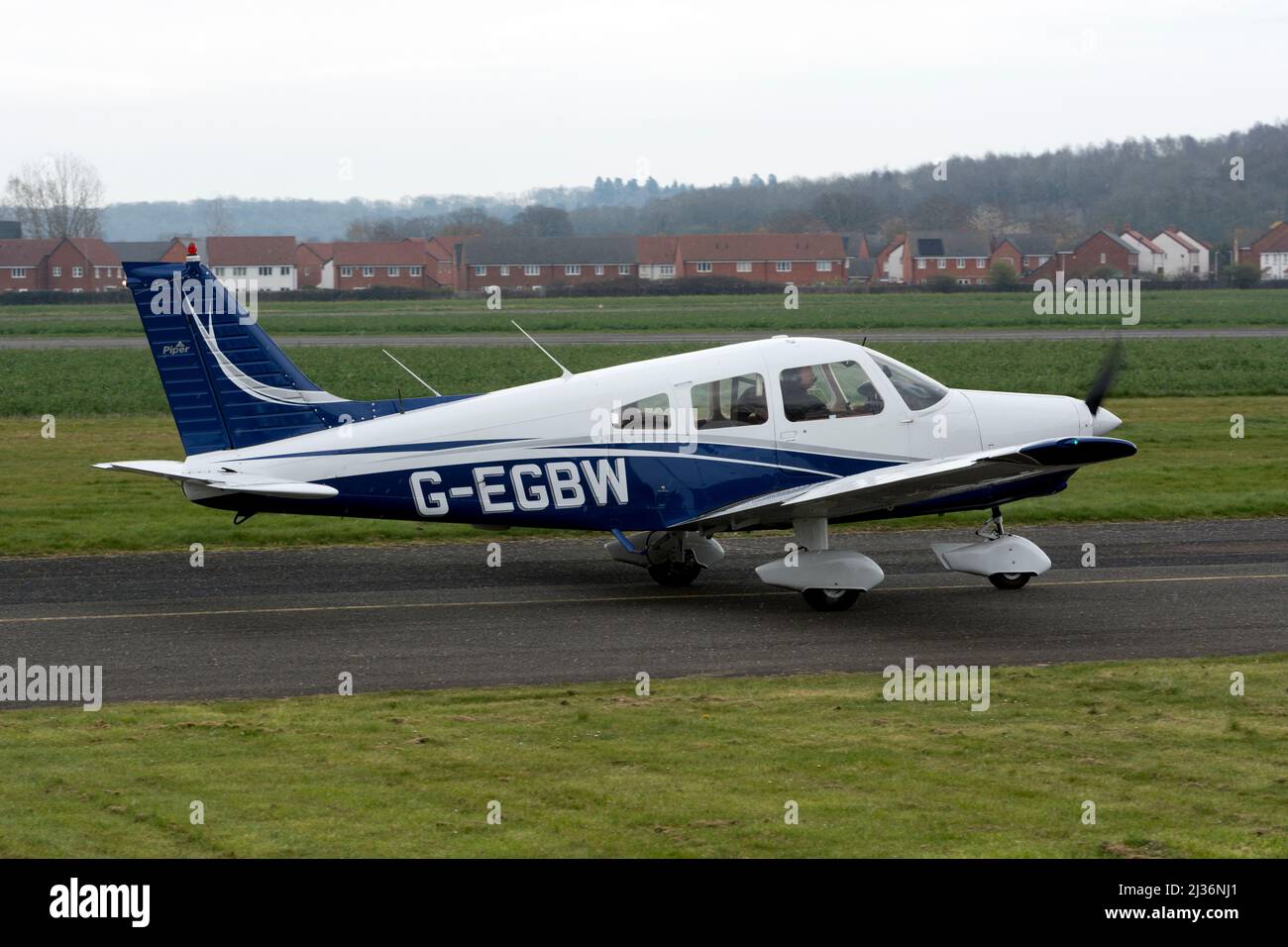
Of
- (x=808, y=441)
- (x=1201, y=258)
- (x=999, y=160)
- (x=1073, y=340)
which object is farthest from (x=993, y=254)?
(x=808, y=441)

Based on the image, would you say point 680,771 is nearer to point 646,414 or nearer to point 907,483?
point 907,483

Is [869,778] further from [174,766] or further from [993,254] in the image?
[993,254]

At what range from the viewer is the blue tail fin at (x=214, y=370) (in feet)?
49.6

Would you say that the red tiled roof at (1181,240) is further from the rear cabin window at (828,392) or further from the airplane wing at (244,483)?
the airplane wing at (244,483)

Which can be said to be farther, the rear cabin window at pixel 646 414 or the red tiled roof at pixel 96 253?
the red tiled roof at pixel 96 253

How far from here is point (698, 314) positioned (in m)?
77.4

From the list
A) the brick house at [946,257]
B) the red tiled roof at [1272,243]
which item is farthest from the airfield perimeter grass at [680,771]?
the red tiled roof at [1272,243]

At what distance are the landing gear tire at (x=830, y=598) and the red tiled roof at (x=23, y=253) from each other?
393 feet

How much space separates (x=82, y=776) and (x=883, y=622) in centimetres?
772

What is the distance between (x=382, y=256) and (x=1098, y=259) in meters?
59.2

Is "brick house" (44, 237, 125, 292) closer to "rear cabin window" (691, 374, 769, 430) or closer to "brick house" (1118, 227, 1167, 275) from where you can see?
"brick house" (1118, 227, 1167, 275)

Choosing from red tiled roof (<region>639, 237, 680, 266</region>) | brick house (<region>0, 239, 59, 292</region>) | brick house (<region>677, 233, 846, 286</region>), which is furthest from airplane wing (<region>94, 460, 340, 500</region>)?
brick house (<region>0, 239, 59, 292</region>)

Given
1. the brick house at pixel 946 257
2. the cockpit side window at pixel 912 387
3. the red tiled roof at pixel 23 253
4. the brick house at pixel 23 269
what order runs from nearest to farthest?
the cockpit side window at pixel 912 387 → the brick house at pixel 23 269 → the red tiled roof at pixel 23 253 → the brick house at pixel 946 257

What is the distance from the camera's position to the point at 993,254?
129 meters
